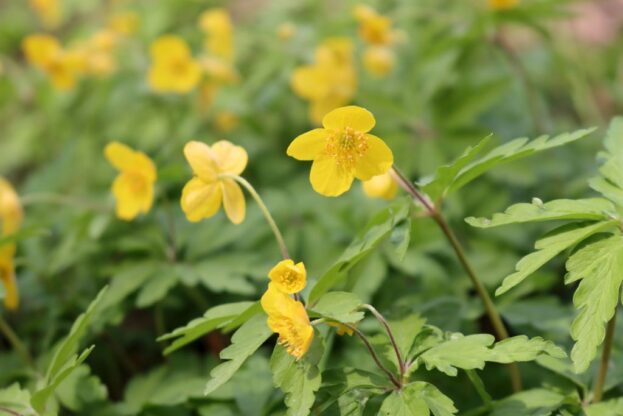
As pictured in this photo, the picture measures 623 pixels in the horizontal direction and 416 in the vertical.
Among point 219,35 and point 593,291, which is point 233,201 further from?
point 219,35

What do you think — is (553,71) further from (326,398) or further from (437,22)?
(326,398)

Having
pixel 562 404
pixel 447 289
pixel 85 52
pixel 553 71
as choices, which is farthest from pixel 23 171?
pixel 562 404

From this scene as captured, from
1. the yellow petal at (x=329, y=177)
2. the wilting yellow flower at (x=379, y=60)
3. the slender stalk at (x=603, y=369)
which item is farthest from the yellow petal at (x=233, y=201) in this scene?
the wilting yellow flower at (x=379, y=60)

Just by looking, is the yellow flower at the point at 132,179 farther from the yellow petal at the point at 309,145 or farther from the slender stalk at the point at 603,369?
the slender stalk at the point at 603,369

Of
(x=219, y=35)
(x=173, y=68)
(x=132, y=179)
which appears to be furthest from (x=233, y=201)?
(x=219, y=35)

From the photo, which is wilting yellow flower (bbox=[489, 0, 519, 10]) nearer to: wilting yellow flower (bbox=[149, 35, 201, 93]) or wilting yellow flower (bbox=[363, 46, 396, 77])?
wilting yellow flower (bbox=[363, 46, 396, 77])

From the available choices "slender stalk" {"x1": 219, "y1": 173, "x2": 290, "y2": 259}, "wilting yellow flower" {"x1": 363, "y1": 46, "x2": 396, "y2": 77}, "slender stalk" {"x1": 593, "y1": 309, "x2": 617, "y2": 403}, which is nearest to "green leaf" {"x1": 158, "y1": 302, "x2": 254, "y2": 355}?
"slender stalk" {"x1": 219, "y1": 173, "x2": 290, "y2": 259}

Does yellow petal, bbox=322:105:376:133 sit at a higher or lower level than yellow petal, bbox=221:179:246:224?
higher
